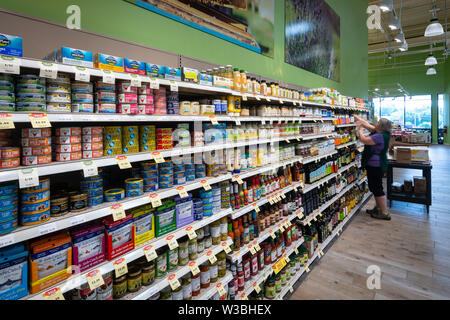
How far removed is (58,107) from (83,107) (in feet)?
0.40

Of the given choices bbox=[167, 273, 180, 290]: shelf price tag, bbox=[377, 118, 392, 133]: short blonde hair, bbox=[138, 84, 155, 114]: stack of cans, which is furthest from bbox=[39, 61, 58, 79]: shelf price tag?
bbox=[377, 118, 392, 133]: short blonde hair

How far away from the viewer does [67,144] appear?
1349 mm

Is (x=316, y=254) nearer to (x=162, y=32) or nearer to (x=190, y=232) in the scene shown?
(x=190, y=232)

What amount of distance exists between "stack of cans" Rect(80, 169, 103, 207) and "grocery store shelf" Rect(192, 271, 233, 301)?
1.13m

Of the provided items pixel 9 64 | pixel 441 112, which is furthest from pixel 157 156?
pixel 441 112

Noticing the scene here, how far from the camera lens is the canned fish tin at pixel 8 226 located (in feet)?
3.70

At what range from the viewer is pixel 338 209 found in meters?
4.91

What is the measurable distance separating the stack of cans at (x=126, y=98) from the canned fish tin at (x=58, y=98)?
27cm

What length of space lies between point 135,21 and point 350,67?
24.7 feet

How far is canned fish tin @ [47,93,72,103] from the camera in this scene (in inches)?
50.1

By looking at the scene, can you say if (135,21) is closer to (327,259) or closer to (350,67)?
(327,259)

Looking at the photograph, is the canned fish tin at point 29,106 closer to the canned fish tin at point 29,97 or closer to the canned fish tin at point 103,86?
the canned fish tin at point 29,97

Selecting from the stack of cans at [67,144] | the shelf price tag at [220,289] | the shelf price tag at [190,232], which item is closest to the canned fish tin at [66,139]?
the stack of cans at [67,144]

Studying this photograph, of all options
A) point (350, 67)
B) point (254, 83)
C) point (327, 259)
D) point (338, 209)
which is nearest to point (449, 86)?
point (350, 67)
